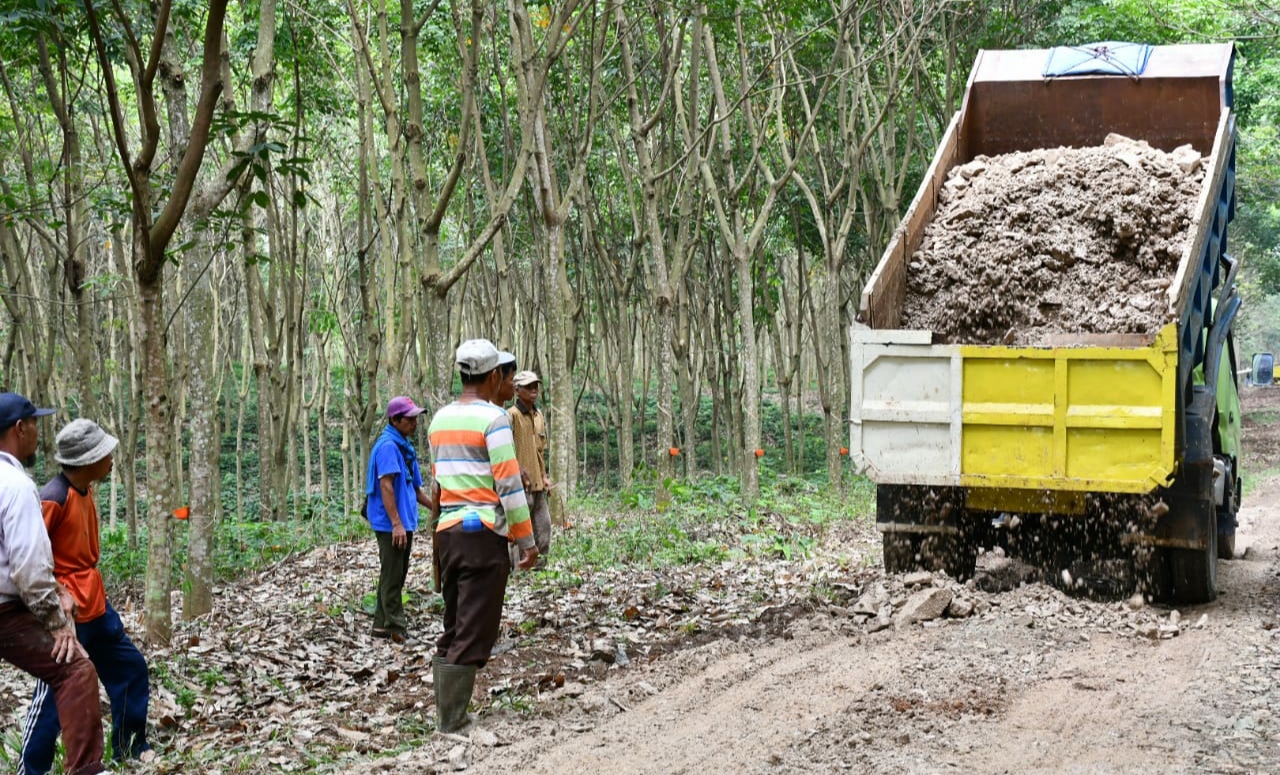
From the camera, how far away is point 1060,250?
7.50 m

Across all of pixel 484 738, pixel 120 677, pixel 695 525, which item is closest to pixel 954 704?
pixel 484 738

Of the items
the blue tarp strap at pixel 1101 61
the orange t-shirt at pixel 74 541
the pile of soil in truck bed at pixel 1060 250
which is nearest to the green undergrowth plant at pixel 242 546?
the orange t-shirt at pixel 74 541

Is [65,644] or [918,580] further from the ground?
[65,644]

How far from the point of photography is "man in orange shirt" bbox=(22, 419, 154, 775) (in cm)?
431

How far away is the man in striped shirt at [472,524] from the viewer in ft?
16.5

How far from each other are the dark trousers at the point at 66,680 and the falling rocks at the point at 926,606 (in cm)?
423

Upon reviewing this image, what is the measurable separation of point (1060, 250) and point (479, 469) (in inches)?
169

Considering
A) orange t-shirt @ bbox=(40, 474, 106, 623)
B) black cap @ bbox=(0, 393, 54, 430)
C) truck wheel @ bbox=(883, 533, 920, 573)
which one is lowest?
truck wheel @ bbox=(883, 533, 920, 573)

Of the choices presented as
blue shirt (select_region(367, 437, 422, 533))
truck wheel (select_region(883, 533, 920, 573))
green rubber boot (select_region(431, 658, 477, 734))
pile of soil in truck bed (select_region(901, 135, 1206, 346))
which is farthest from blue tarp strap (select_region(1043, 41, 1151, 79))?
green rubber boot (select_region(431, 658, 477, 734))

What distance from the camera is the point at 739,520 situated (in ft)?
38.2

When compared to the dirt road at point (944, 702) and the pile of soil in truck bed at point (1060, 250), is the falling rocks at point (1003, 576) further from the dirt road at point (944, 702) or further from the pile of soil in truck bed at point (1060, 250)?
the pile of soil in truck bed at point (1060, 250)

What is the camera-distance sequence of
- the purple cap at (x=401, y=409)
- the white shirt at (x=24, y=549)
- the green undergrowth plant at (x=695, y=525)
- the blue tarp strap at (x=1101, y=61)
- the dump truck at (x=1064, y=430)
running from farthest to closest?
1. the green undergrowth plant at (x=695, y=525)
2. the blue tarp strap at (x=1101, y=61)
3. the purple cap at (x=401, y=409)
4. the dump truck at (x=1064, y=430)
5. the white shirt at (x=24, y=549)

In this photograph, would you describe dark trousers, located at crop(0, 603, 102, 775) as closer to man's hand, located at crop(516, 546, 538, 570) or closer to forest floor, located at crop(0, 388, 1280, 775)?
forest floor, located at crop(0, 388, 1280, 775)

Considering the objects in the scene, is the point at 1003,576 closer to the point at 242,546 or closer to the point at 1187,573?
the point at 1187,573
